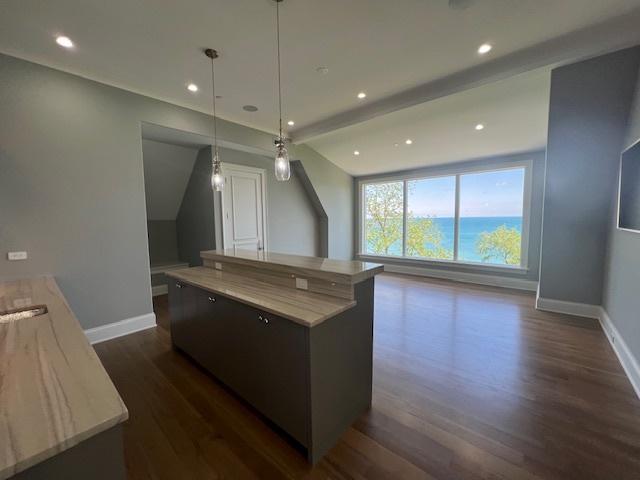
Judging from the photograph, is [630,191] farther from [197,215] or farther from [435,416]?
[197,215]

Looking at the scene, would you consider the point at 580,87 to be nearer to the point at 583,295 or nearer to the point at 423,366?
the point at 583,295

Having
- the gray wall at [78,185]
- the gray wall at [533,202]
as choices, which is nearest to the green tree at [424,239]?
the gray wall at [533,202]

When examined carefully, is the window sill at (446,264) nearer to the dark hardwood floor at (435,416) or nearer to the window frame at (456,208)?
the window frame at (456,208)

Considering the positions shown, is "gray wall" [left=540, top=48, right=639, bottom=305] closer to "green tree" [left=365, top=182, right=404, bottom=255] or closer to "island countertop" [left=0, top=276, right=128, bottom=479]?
"green tree" [left=365, top=182, right=404, bottom=255]

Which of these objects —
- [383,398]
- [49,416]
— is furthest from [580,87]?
[49,416]

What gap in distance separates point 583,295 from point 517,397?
2517 mm

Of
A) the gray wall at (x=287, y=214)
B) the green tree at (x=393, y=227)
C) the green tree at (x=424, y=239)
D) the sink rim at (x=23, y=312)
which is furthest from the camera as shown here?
the green tree at (x=393, y=227)

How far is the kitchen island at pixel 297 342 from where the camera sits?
1.52m

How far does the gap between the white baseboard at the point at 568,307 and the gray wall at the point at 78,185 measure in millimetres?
5493

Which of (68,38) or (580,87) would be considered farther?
(580,87)

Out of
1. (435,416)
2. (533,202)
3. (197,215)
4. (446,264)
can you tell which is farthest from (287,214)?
(533,202)

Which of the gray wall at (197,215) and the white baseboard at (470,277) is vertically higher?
the gray wall at (197,215)

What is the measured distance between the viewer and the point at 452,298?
14.7 ft

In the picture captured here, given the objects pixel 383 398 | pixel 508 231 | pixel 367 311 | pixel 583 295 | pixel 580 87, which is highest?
pixel 580 87
